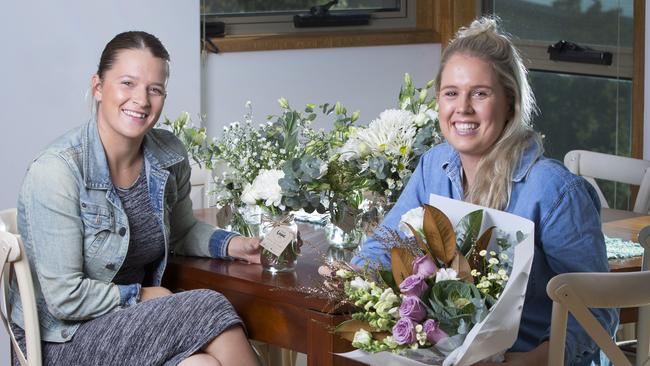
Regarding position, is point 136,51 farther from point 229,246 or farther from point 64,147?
point 229,246

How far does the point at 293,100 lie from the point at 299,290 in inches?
111

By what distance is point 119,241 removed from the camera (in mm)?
2477

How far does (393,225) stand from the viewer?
2.41m

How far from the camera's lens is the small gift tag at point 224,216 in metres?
2.81

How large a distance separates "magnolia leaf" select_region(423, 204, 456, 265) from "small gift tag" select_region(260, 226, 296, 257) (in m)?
0.53

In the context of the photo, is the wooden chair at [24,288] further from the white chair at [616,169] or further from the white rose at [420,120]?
the white chair at [616,169]

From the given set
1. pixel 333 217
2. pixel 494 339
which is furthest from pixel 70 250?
pixel 494 339

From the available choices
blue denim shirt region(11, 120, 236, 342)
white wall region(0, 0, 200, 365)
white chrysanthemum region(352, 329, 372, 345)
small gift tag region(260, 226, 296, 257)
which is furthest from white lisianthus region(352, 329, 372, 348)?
white wall region(0, 0, 200, 365)

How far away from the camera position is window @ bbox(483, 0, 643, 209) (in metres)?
4.88

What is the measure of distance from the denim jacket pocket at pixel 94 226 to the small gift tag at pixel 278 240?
1.14 feet

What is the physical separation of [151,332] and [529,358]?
0.78 m

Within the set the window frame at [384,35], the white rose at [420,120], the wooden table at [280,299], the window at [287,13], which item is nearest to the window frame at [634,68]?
the window frame at [384,35]

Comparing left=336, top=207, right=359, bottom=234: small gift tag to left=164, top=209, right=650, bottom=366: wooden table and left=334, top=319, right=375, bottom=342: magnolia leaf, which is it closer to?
left=164, top=209, right=650, bottom=366: wooden table

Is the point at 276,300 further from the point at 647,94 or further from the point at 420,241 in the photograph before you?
the point at 647,94
